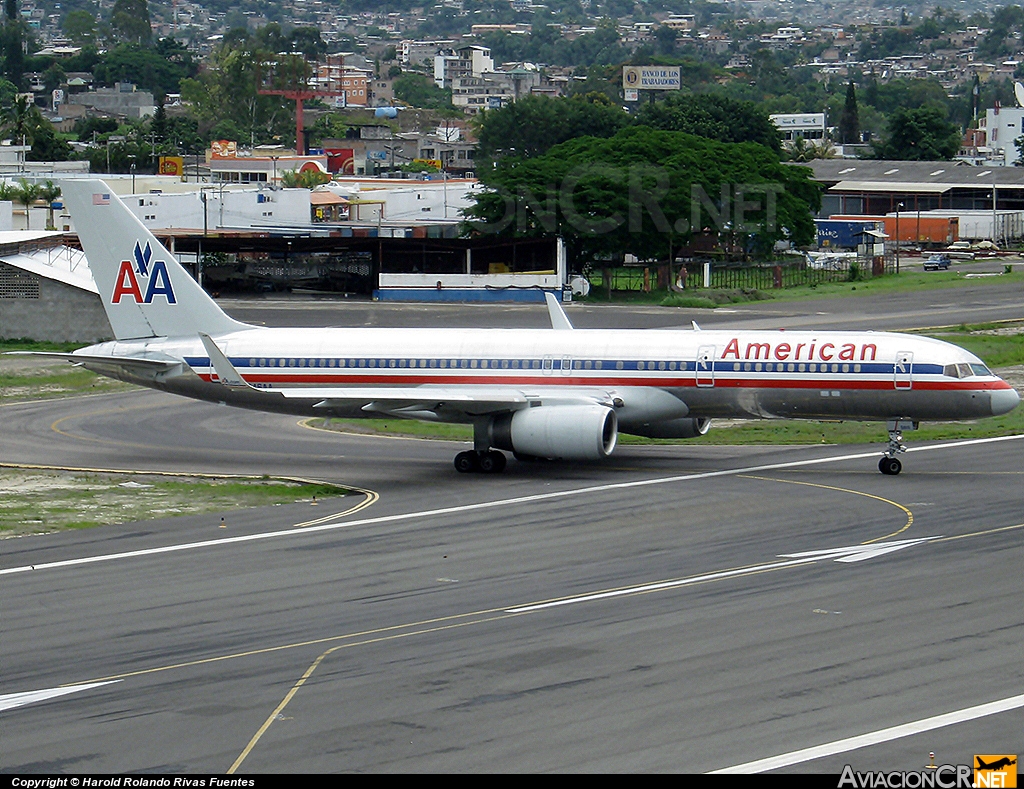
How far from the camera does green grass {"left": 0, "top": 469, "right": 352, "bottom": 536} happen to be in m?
37.1

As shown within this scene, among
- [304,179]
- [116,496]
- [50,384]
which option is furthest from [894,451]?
[304,179]

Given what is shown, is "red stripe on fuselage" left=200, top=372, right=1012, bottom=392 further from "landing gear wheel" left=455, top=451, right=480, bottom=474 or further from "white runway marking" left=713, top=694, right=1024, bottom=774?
"white runway marking" left=713, top=694, right=1024, bottom=774

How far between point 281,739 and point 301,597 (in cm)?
871

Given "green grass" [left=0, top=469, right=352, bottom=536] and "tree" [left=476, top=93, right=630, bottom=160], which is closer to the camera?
"green grass" [left=0, top=469, right=352, bottom=536]

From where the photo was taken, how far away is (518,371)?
44750 millimetres

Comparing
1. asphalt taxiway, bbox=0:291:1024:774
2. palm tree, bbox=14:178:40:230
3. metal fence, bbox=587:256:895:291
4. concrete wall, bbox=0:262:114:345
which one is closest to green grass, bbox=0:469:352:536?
asphalt taxiway, bbox=0:291:1024:774

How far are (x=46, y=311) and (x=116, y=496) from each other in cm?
4059

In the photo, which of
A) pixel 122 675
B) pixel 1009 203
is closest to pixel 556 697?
pixel 122 675

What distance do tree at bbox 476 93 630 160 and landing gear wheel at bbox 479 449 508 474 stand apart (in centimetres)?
14323

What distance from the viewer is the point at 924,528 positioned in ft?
113

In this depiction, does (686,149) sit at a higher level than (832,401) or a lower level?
higher

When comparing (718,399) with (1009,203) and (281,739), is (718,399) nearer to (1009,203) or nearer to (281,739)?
(281,739)

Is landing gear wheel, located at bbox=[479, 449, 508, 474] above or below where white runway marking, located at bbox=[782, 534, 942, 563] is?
above

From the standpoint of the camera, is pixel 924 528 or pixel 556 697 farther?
pixel 924 528
